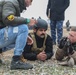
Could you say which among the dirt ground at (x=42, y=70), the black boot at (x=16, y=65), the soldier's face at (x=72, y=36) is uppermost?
the soldier's face at (x=72, y=36)

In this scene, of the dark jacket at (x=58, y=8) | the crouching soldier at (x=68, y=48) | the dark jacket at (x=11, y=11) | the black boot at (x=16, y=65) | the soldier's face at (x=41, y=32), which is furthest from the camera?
the dark jacket at (x=58, y=8)

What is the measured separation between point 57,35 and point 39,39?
7.82 ft

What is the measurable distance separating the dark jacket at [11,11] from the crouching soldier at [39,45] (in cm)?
72

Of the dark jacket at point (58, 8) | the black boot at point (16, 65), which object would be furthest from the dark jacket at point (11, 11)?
the dark jacket at point (58, 8)

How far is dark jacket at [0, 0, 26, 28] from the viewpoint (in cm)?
450

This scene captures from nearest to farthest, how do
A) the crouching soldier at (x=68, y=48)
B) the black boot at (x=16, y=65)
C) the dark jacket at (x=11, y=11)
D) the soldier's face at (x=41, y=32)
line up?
the dark jacket at (x=11, y=11)
the black boot at (x=16, y=65)
the crouching soldier at (x=68, y=48)
the soldier's face at (x=41, y=32)

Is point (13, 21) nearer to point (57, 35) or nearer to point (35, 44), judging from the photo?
point (35, 44)

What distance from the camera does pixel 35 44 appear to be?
5.46 metres

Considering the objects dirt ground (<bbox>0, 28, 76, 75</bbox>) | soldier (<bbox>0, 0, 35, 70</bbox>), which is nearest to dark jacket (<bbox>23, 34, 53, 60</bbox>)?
dirt ground (<bbox>0, 28, 76, 75</bbox>)

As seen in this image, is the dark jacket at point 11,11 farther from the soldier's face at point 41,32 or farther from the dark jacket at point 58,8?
the dark jacket at point 58,8

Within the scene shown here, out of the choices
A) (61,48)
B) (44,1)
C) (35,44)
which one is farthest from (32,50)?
(44,1)

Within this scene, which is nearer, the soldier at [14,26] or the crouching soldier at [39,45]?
the soldier at [14,26]

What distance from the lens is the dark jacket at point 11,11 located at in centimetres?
450

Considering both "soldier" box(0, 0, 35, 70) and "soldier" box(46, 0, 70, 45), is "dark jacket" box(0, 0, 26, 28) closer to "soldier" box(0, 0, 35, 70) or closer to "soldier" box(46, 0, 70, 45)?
"soldier" box(0, 0, 35, 70)
